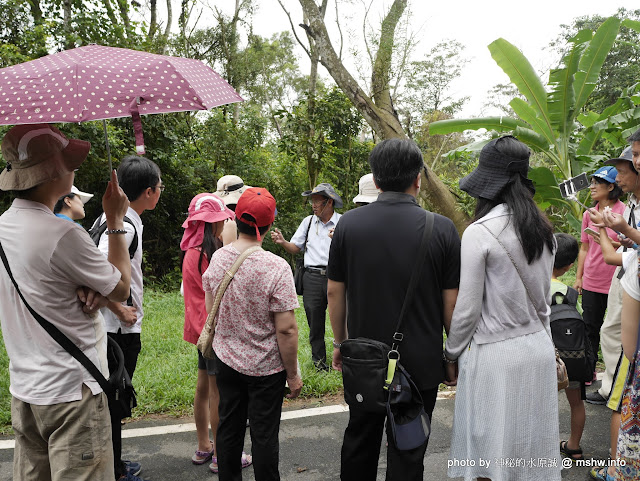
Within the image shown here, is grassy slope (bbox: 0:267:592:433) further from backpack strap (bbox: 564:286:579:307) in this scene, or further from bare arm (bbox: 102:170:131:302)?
bare arm (bbox: 102:170:131:302)

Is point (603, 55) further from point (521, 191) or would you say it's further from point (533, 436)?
point (533, 436)

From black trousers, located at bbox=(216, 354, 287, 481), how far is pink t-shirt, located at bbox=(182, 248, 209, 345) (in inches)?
28.9

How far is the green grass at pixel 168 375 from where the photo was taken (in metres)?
4.44

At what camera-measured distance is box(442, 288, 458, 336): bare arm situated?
2504 millimetres

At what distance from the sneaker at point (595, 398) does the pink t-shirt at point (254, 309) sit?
3257 millimetres

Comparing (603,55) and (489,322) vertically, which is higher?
(603,55)

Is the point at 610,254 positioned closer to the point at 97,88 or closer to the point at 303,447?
the point at 303,447

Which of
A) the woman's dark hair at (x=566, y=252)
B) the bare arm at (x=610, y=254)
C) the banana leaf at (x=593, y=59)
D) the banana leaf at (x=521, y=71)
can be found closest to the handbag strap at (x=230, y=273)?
the woman's dark hair at (x=566, y=252)

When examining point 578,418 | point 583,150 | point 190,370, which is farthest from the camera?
point 583,150

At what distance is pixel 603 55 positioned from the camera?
645cm

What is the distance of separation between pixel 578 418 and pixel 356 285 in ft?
7.04

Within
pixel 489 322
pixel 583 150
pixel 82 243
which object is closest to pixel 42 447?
pixel 82 243

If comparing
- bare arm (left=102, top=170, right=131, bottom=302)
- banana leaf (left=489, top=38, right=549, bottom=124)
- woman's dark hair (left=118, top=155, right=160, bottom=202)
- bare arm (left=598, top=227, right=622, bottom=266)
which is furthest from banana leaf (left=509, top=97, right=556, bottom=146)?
bare arm (left=102, top=170, right=131, bottom=302)

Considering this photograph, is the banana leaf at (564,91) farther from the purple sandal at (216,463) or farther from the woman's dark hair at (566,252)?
the purple sandal at (216,463)
